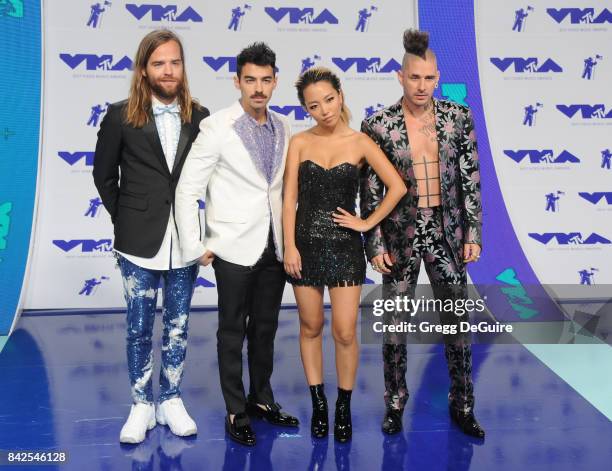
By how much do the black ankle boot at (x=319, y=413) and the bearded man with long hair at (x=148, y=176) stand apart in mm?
687

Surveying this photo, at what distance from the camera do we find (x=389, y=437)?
3.41 m

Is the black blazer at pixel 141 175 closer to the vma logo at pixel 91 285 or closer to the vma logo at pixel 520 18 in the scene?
the vma logo at pixel 91 285

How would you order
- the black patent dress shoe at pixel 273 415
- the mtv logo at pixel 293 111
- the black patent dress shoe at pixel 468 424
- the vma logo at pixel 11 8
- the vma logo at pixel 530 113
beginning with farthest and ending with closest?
the vma logo at pixel 530 113 → the mtv logo at pixel 293 111 → the vma logo at pixel 11 8 → the black patent dress shoe at pixel 273 415 → the black patent dress shoe at pixel 468 424

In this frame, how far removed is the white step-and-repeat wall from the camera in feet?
18.2

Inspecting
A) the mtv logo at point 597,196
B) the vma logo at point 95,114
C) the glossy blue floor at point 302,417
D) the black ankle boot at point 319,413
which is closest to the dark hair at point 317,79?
the black ankle boot at point 319,413

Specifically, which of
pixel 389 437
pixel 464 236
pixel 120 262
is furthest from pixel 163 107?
pixel 389 437

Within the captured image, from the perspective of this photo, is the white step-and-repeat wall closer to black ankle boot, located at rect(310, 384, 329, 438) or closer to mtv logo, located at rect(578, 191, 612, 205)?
mtv logo, located at rect(578, 191, 612, 205)

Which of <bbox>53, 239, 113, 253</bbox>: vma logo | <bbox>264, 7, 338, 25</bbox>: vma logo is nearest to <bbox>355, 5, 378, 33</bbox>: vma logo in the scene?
<bbox>264, 7, 338, 25</bbox>: vma logo

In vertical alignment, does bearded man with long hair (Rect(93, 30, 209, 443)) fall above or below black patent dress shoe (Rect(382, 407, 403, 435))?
above

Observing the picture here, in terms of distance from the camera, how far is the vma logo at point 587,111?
5867 millimetres

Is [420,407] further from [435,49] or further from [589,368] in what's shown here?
[435,49]

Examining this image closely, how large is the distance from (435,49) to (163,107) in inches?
122

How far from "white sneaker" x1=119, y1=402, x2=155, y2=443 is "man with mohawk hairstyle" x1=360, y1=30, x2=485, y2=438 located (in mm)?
1218

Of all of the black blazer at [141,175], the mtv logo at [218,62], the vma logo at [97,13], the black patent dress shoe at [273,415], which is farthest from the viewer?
the mtv logo at [218,62]
